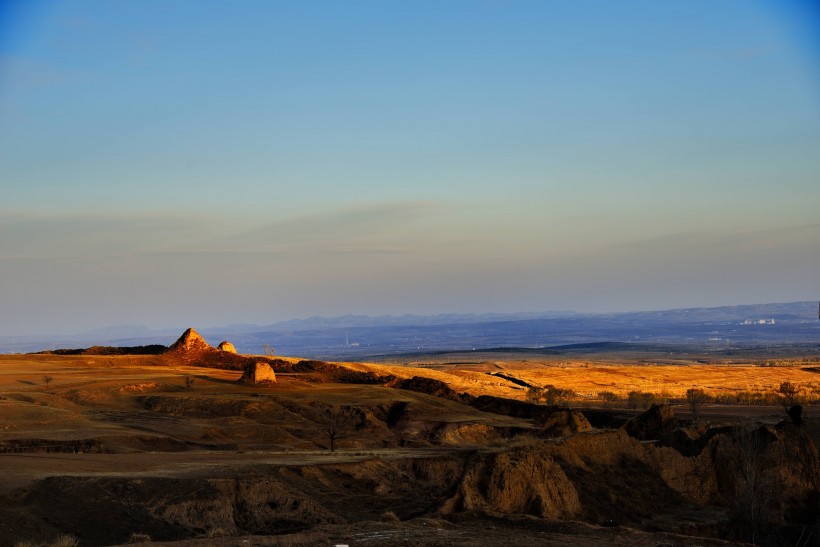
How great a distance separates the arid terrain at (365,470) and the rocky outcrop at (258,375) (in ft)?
3.12

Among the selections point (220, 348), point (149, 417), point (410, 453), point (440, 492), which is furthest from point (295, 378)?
point (440, 492)

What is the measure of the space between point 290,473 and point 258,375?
3520cm

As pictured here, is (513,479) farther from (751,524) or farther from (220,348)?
(220,348)

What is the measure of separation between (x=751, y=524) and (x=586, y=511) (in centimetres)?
507

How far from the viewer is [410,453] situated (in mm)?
39375

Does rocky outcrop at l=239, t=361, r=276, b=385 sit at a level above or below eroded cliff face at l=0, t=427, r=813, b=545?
above

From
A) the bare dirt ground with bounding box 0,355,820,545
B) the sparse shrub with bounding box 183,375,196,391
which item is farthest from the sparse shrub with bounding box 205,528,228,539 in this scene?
the sparse shrub with bounding box 183,375,196,391

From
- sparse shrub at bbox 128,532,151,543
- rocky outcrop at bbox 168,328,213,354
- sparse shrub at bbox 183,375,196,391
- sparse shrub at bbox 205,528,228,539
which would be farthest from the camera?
rocky outcrop at bbox 168,328,213,354

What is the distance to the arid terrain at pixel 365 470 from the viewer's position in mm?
25062

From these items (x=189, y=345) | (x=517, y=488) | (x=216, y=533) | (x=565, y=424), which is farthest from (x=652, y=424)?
(x=189, y=345)

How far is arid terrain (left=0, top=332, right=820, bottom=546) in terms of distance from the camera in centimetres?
2506

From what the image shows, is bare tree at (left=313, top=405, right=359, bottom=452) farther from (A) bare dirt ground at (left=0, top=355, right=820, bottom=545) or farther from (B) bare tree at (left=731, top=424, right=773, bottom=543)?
(B) bare tree at (left=731, top=424, right=773, bottom=543)

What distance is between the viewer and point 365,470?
34.2 m

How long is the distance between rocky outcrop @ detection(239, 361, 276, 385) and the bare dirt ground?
2674 mm
